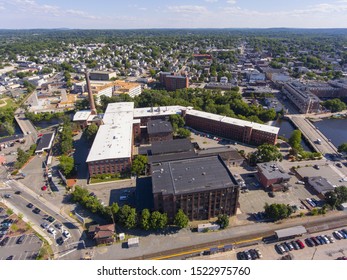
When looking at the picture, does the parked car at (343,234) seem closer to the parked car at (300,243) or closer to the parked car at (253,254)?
the parked car at (300,243)

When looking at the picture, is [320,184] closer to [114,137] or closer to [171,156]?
[171,156]

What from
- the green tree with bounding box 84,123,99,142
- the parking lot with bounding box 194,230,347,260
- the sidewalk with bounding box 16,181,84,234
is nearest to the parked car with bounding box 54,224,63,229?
the sidewalk with bounding box 16,181,84,234

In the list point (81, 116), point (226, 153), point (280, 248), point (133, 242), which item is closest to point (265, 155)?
point (226, 153)

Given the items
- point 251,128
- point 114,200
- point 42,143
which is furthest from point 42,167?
point 251,128

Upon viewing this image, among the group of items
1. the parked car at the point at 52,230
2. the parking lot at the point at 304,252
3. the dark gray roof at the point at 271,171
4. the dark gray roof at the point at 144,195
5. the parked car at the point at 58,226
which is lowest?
the parked car at the point at 58,226

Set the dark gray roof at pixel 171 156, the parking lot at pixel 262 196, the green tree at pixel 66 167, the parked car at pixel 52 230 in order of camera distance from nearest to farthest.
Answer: the parked car at pixel 52 230
the parking lot at pixel 262 196
the green tree at pixel 66 167
the dark gray roof at pixel 171 156

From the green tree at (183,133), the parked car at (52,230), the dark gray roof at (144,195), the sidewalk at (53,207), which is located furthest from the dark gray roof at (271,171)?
the parked car at (52,230)
